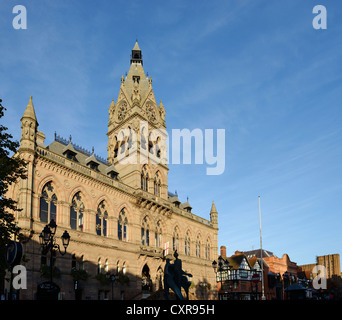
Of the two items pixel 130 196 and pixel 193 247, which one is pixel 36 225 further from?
pixel 193 247

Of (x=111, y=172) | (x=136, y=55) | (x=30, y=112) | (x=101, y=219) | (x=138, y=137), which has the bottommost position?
(x=101, y=219)

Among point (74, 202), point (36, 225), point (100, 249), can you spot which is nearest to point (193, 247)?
point (100, 249)

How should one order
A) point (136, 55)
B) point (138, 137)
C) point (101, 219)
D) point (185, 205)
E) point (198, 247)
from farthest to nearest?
point (136, 55)
point (185, 205)
point (198, 247)
point (138, 137)
point (101, 219)

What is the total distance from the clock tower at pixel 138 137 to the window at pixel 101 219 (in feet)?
22.3

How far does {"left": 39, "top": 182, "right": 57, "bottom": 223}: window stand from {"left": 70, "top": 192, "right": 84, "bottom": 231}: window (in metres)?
2.17

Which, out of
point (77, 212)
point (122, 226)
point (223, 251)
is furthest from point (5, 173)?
point (223, 251)

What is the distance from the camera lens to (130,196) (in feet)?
139

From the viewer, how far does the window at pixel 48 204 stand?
3173 cm

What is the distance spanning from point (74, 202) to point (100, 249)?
5520 mm

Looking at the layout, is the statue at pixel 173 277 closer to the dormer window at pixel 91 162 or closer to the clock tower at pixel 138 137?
the dormer window at pixel 91 162

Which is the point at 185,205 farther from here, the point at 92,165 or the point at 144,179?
the point at 92,165

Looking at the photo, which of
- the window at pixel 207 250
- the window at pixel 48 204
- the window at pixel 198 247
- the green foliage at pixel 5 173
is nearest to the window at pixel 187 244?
the window at pixel 198 247

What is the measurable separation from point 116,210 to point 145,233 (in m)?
5.98

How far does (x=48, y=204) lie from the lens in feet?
107
